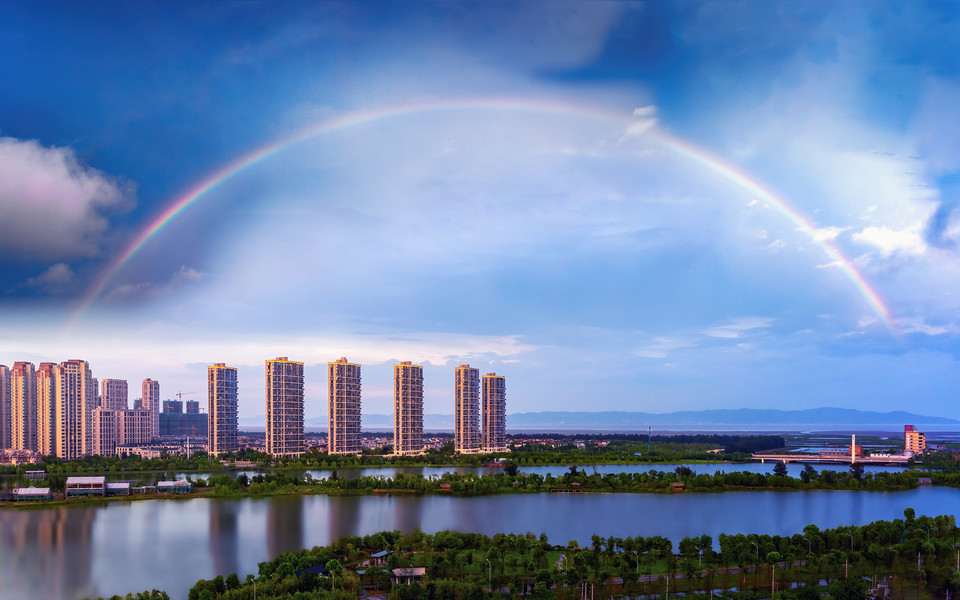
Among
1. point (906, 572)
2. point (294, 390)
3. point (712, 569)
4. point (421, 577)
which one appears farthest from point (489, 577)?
point (294, 390)

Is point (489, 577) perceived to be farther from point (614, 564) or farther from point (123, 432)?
point (123, 432)

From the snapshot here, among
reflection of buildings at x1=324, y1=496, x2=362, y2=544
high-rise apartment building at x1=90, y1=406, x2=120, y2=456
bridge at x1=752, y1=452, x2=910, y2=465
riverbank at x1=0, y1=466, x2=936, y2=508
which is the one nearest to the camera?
reflection of buildings at x1=324, y1=496, x2=362, y2=544

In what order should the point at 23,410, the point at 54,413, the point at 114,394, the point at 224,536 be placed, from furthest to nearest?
the point at 114,394 → the point at 23,410 → the point at 54,413 → the point at 224,536

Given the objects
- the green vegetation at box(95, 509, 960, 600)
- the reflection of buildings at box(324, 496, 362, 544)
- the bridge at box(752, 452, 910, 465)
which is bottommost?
the bridge at box(752, 452, 910, 465)

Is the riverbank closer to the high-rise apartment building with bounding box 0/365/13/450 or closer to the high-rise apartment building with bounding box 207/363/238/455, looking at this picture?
the high-rise apartment building with bounding box 207/363/238/455

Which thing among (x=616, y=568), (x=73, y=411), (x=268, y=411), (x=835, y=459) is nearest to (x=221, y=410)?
(x=268, y=411)

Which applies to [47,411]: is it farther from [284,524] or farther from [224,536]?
[224,536]

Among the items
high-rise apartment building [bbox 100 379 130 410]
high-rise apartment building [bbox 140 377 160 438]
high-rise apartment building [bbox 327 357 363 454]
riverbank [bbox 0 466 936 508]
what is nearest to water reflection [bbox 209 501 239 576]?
riverbank [bbox 0 466 936 508]
